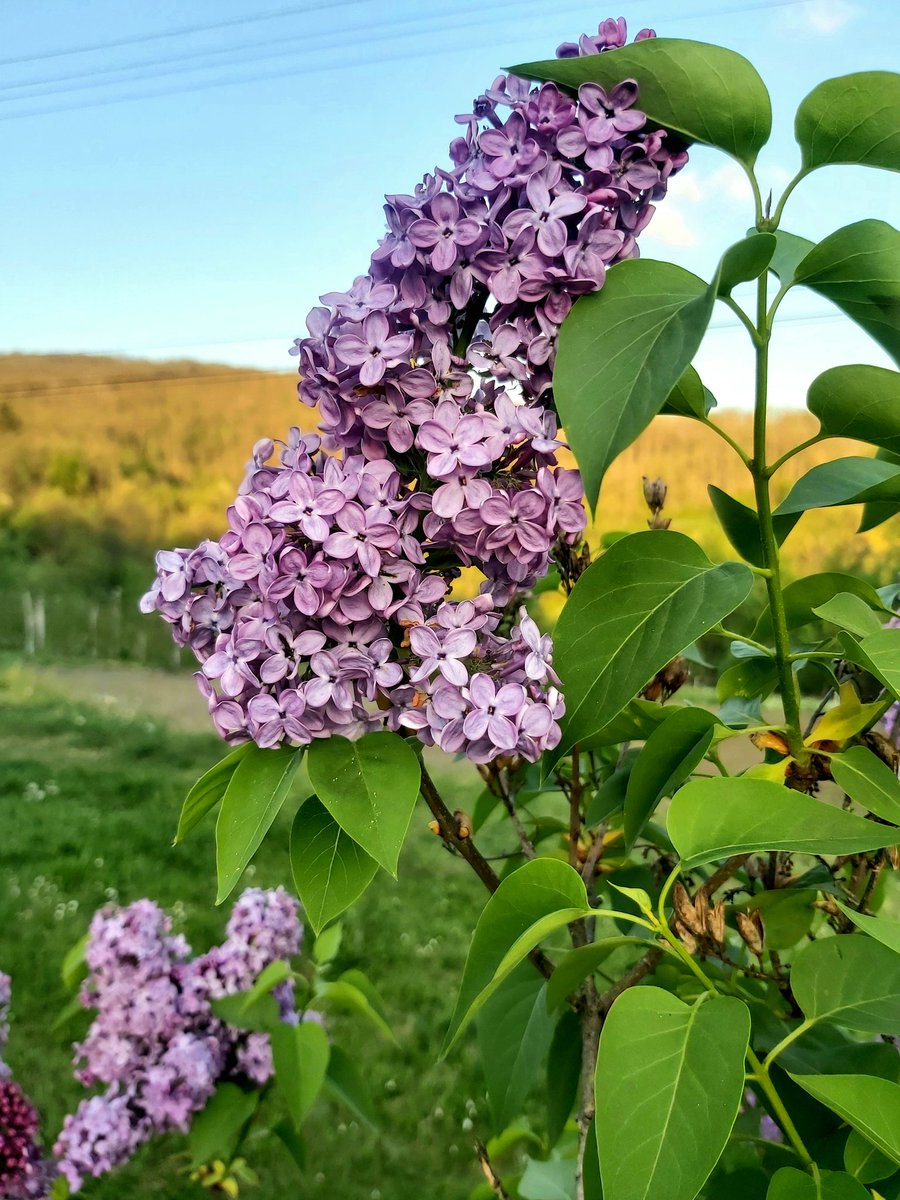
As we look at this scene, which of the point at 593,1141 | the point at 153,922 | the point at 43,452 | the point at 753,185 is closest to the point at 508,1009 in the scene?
the point at 593,1141

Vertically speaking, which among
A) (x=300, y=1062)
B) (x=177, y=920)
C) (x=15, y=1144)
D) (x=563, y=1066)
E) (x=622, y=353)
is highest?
(x=622, y=353)

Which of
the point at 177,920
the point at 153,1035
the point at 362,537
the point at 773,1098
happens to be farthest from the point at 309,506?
the point at 177,920

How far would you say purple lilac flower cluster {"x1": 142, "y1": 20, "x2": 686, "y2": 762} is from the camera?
322 mm

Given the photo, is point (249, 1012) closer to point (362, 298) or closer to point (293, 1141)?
point (293, 1141)

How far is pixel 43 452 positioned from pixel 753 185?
3.32 m

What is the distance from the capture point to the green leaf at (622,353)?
28cm

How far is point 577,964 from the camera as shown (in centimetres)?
32

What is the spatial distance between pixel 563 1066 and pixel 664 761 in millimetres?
212

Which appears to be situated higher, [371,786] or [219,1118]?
[371,786]

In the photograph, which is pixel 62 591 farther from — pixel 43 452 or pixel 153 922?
pixel 153 922

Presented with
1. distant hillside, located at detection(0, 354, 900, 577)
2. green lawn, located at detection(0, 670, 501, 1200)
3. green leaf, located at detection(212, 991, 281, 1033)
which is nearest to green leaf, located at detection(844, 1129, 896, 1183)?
green leaf, located at detection(212, 991, 281, 1033)

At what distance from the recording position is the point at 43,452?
3.35m

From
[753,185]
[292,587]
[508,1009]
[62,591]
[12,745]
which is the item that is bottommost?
[12,745]

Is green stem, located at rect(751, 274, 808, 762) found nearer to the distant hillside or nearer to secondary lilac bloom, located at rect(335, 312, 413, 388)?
secondary lilac bloom, located at rect(335, 312, 413, 388)
